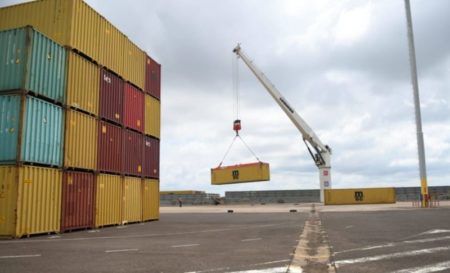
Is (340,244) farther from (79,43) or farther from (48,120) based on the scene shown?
(79,43)

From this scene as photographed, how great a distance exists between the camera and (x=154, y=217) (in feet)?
90.8

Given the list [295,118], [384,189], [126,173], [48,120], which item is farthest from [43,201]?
[384,189]

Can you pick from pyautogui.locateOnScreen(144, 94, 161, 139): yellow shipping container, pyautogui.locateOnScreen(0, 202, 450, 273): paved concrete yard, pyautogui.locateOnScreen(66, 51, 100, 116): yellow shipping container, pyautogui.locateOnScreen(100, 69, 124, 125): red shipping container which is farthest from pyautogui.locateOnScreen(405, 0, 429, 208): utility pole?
pyautogui.locateOnScreen(66, 51, 100, 116): yellow shipping container

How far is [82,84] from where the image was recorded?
20.4 meters

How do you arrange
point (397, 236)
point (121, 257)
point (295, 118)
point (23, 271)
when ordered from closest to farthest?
point (23, 271) → point (121, 257) → point (397, 236) → point (295, 118)

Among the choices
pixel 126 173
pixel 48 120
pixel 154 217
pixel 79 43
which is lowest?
pixel 154 217

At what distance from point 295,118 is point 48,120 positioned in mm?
36931

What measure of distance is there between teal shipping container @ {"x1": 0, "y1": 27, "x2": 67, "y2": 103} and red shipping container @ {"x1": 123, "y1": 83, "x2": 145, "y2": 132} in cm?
632

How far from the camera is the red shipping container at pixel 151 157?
88.3ft

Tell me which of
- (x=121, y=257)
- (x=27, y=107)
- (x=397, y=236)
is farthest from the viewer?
(x=27, y=107)

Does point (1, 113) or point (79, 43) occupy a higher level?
point (79, 43)

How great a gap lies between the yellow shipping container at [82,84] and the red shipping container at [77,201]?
3.34 meters

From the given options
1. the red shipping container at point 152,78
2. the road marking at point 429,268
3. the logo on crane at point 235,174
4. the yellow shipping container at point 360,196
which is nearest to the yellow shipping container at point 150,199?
the red shipping container at point 152,78

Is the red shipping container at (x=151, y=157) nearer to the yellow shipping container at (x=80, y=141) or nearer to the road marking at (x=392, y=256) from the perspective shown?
the yellow shipping container at (x=80, y=141)
